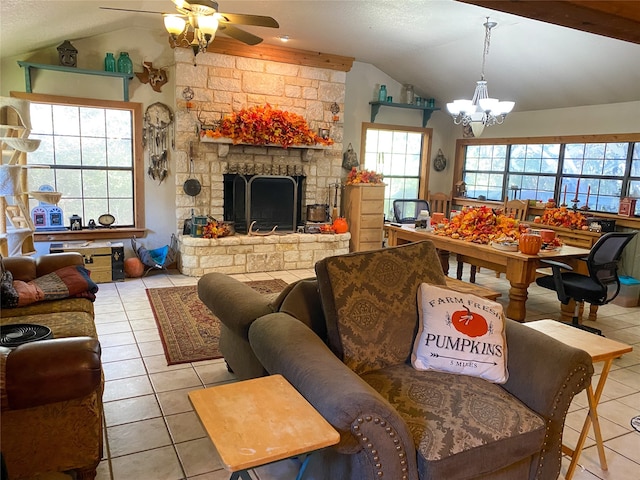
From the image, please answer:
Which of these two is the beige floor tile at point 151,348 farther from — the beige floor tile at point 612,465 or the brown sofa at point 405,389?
the beige floor tile at point 612,465

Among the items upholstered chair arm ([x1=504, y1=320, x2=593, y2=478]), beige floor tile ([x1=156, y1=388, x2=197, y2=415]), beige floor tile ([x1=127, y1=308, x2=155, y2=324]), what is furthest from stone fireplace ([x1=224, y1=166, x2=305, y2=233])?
upholstered chair arm ([x1=504, y1=320, x2=593, y2=478])

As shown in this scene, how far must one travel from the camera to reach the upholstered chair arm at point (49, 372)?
1.67 metres

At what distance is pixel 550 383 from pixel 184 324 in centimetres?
292

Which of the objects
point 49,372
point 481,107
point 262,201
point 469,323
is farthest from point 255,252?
point 49,372

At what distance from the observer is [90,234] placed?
5434 mm

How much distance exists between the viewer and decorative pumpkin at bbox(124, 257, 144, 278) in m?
5.43

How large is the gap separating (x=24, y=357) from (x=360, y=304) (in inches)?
51.7

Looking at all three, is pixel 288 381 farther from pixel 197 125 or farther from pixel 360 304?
pixel 197 125

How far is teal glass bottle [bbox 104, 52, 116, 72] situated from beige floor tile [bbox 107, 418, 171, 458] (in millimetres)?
4170

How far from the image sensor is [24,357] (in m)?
1.69

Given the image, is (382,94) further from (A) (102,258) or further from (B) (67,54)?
(A) (102,258)

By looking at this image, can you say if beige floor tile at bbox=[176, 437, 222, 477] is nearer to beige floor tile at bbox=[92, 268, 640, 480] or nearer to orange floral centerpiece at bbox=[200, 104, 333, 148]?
beige floor tile at bbox=[92, 268, 640, 480]

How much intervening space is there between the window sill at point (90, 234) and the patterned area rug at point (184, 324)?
3.32 ft

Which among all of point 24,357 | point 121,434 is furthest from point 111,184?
point 24,357
